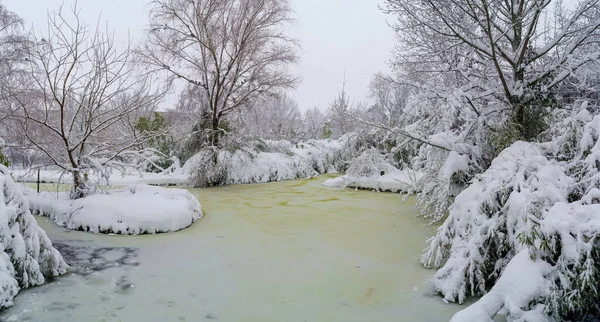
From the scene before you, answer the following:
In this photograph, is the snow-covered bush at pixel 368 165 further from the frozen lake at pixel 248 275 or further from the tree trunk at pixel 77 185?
the tree trunk at pixel 77 185

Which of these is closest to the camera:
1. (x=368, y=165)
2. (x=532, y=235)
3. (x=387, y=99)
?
(x=532, y=235)

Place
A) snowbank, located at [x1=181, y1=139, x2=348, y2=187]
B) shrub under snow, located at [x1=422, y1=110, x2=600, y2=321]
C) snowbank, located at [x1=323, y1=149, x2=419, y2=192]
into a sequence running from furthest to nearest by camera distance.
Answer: snowbank, located at [x1=181, y1=139, x2=348, y2=187] → snowbank, located at [x1=323, y1=149, x2=419, y2=192] → shrub under snow, located at [x1=422, y1=110, x2=600, y2=321]

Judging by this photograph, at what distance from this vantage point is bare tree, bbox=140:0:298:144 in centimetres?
1225

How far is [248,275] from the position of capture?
12.6 feet

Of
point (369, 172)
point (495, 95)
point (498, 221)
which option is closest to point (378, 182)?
point (369, 172)

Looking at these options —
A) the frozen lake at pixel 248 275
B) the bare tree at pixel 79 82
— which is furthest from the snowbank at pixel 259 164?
the frozen lake at pixel 248 275

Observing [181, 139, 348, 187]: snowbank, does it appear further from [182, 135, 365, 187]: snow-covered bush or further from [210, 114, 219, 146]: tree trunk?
[210, 114, 219, 146]: tree trunk

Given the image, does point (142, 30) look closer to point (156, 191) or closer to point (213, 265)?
point (156, 191)

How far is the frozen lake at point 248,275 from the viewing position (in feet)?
9.83

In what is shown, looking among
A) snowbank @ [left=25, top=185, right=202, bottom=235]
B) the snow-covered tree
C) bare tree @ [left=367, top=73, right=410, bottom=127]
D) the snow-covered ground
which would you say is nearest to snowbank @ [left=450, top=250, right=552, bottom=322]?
the snow-covered tree

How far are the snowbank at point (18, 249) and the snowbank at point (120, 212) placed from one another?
1824 mm

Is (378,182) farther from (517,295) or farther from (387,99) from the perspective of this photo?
(387,99)

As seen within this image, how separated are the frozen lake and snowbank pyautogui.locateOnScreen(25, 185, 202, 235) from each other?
9.2 inches

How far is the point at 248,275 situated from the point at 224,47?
10.6 m
